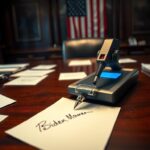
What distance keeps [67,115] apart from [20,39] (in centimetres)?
316

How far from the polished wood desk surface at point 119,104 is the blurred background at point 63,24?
2428 millimetres

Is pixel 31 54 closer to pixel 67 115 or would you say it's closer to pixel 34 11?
pixel 34 11

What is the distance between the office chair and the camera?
1.88m

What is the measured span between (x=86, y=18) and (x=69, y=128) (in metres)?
2.98

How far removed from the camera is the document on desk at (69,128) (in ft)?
1.34

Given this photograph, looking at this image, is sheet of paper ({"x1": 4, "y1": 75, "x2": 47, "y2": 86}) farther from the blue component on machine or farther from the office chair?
the office chair

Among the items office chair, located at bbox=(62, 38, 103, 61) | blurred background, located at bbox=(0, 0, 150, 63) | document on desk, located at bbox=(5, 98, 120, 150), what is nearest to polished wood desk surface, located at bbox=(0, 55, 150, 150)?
document on desk, located at bbox=(5, 98, 120, 150)

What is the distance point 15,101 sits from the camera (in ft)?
2.30

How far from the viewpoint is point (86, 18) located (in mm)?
3250

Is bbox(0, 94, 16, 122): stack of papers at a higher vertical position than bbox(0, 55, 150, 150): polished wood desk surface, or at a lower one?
higher

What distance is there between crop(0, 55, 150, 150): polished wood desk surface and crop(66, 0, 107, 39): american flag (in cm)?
243

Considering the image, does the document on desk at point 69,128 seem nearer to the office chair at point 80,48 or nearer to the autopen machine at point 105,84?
the autopen machine at point 105,84
